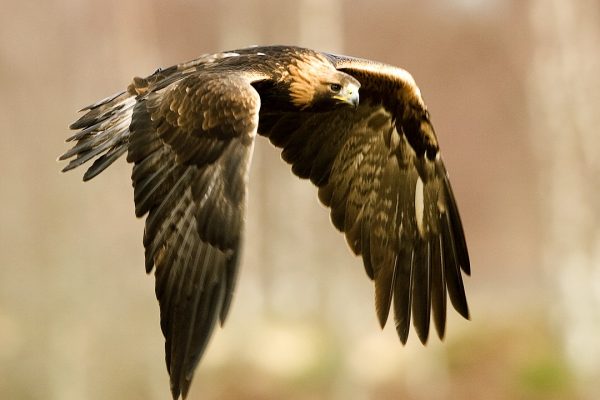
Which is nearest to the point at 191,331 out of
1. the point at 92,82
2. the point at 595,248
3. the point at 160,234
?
the point at 160,234

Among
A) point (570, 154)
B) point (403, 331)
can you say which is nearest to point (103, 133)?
point (403, 331)

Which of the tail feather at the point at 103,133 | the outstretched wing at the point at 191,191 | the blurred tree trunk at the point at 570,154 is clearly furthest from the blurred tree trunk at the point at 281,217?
the outstretched wing at the point at 191,191

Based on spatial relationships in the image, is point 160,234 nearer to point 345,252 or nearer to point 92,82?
point 92,82

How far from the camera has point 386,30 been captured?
13859 millimetres

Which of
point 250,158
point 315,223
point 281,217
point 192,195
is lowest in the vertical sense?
point 315,223

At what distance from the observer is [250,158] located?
409 centimetres

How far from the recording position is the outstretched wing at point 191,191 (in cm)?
391

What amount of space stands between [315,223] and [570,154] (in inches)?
117

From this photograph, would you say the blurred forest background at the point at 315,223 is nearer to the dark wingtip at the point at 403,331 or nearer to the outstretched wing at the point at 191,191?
the dark wingtip at the point at 403,331

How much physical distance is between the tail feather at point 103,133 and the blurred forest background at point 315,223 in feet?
20.0

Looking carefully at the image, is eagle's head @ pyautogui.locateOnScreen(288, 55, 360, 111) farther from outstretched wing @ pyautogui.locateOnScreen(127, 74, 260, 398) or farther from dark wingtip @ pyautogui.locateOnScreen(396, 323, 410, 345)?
dark wingtip @ pyautogui.locateOnScreen(396, 323, 410, 345)

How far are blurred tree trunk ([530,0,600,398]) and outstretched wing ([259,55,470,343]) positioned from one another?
676 cm

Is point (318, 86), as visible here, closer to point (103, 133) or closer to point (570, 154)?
point (103, 133)

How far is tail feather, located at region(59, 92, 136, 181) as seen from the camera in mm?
4691
